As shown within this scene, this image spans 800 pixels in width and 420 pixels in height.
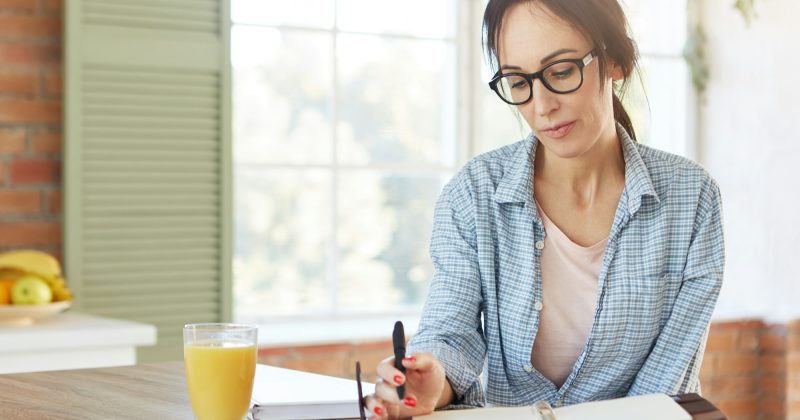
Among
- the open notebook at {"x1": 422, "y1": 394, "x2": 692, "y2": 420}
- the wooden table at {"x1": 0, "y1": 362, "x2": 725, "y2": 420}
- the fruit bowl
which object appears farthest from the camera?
the fruit bowl

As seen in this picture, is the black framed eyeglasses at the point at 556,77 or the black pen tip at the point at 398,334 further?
the black framed eyeglasses at the point at 556,77

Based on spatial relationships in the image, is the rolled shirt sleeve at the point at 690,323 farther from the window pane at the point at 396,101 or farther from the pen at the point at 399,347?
the window pane at the point at 396,101

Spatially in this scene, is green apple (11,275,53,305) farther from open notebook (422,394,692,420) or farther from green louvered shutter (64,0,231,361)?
open notebook (422,394,692,420)

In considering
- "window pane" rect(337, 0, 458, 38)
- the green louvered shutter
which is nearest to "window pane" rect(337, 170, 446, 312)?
"window pane" rect(337, 0, 458, 38)

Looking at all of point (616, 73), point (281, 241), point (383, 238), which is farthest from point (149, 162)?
point (616, 73)

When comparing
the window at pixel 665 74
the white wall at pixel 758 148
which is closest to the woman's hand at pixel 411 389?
the white wall at pixel 758 148

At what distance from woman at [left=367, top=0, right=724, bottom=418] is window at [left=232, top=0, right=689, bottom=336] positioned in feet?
5.56

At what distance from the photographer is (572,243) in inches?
69.2

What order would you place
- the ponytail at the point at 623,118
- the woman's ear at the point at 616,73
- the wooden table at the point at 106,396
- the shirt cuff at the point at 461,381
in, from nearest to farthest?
the wooden table at the point at 106,396 < the shirt cuff at the point at 461,381 < the woman's ear at the point at 616,73 < the ponytail at the point at 623,118

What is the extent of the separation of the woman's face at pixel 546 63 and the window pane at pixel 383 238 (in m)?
1.92

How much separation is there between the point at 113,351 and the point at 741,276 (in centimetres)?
262

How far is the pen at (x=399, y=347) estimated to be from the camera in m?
1.20

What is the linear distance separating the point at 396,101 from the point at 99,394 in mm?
2286

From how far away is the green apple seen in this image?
8.05 feet
